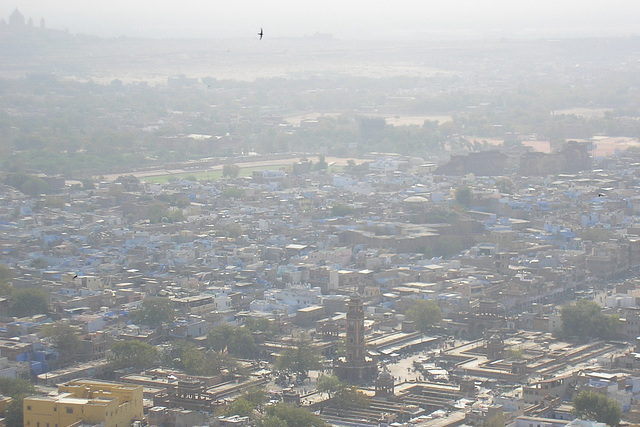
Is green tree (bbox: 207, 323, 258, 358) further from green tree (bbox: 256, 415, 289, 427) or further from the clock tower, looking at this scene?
green tree (bbox: 256, 415, 289, 427)

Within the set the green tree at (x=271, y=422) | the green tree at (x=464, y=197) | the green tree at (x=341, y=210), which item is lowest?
the green tree at (x=341, y=210)

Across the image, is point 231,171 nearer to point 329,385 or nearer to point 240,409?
point 329,385

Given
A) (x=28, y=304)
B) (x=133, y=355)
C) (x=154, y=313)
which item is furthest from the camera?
(x=28, y=304)

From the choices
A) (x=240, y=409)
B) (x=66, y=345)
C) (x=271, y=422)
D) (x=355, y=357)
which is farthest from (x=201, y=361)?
(x=271, y=422)

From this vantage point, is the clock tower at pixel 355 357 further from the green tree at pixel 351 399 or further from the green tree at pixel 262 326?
the green tree at pixel 262 326

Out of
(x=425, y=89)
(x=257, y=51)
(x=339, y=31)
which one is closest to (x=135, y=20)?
(x=339, y=31)

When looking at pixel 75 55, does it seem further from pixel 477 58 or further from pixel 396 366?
pixel 396 366

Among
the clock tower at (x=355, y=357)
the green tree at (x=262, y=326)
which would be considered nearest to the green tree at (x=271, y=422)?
the clock tower at (x=355, y=357)
